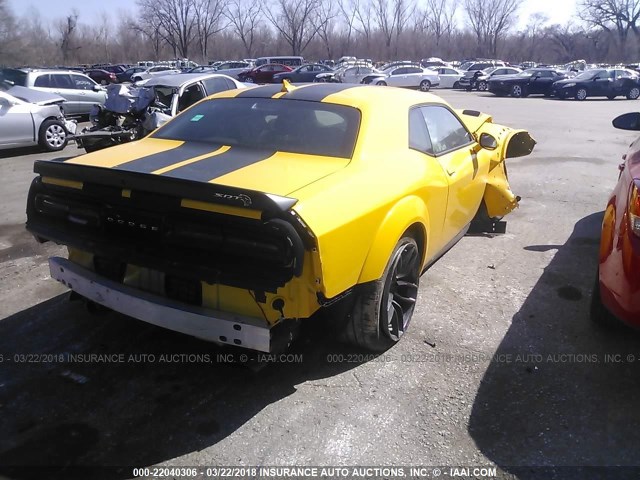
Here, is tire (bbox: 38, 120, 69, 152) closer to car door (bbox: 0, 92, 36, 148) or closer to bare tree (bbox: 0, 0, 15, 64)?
car door (bbox: 0, 92, 36, 148)

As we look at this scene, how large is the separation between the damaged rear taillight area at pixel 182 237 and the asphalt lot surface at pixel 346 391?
604 mm

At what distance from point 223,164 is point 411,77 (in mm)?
30451

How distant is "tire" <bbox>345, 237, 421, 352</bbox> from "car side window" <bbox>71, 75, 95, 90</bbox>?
1391cm

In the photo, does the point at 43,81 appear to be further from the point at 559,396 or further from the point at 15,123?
the point at 559,396

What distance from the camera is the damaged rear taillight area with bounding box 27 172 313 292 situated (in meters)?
2.43

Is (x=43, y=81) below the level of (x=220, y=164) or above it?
above

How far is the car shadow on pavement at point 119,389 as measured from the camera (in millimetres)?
2488

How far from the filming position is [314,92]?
3922 millimetres

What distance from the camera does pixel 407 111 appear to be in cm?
388

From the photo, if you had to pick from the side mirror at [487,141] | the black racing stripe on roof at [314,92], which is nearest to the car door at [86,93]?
the black racing stripe on roof at [314,92]

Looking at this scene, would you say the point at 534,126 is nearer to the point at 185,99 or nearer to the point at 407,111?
the point at 185,99

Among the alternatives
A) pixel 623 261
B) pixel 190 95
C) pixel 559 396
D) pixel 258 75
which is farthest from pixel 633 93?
pixel 559 396

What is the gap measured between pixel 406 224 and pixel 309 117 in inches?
40.6

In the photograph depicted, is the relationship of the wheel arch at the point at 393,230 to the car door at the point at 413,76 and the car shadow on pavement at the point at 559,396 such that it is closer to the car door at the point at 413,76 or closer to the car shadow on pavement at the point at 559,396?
the car shadow on pavement at the point at 559,396
